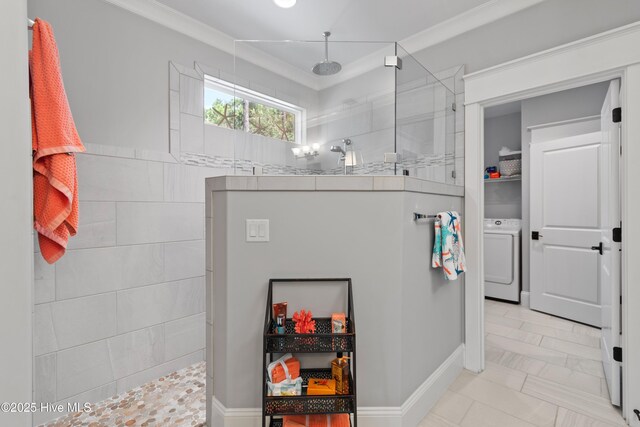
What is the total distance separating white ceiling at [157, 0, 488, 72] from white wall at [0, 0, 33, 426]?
1.34 meters

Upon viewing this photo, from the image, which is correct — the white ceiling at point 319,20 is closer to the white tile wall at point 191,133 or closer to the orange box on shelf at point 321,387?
the white tile wall at point 191,133

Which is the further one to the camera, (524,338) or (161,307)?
(524,338)

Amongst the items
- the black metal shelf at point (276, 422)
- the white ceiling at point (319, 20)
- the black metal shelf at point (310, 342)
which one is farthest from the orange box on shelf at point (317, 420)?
the white ceiling at point (319, 20)

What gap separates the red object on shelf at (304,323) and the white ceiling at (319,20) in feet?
4.76

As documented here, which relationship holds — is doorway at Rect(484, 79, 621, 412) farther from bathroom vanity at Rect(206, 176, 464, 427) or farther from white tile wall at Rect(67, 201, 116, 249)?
white tile wall at Rect(67, 201, 116, 249)

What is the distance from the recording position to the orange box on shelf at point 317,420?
1.42m

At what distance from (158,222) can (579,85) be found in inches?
114

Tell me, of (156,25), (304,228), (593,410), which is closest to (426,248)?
(304,228)

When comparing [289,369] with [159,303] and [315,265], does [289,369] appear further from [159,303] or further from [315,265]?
[159,303]

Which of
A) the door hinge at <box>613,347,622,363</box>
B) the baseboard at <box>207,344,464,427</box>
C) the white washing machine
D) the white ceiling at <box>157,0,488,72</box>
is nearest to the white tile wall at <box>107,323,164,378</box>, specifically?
the baseboard at <box>207,344,464,427</box>

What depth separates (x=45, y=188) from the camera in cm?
113

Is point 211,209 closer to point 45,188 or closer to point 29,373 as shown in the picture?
point 45,188

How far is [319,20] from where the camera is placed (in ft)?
7.68

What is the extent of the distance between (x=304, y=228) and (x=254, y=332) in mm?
587
